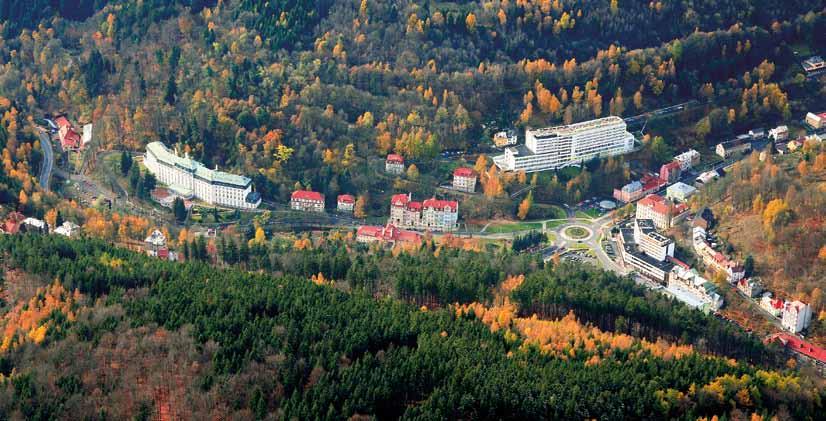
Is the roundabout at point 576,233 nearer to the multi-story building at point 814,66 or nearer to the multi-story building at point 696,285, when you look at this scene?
the multi-story building at point 696,285

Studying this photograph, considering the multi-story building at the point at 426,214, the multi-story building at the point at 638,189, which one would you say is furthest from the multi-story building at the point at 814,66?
the multi-story building at the point at 426,214

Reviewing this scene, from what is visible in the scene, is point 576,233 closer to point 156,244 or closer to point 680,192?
point 680,192

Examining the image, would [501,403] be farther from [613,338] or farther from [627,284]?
[627,284]

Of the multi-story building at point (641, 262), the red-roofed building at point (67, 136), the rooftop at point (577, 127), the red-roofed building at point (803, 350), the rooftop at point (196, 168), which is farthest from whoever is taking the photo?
the red-roofed building at point (67, 136)

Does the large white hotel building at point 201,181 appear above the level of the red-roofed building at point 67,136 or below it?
below

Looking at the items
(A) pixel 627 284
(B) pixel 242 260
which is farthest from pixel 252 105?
(A) pixel 627 284

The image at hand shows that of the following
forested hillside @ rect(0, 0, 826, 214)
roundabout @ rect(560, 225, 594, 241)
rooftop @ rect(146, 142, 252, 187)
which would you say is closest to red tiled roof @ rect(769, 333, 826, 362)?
roundabout @ rect(560, 225, 594, 241)

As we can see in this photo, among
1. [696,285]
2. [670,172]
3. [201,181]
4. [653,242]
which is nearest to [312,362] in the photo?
[696,285]
